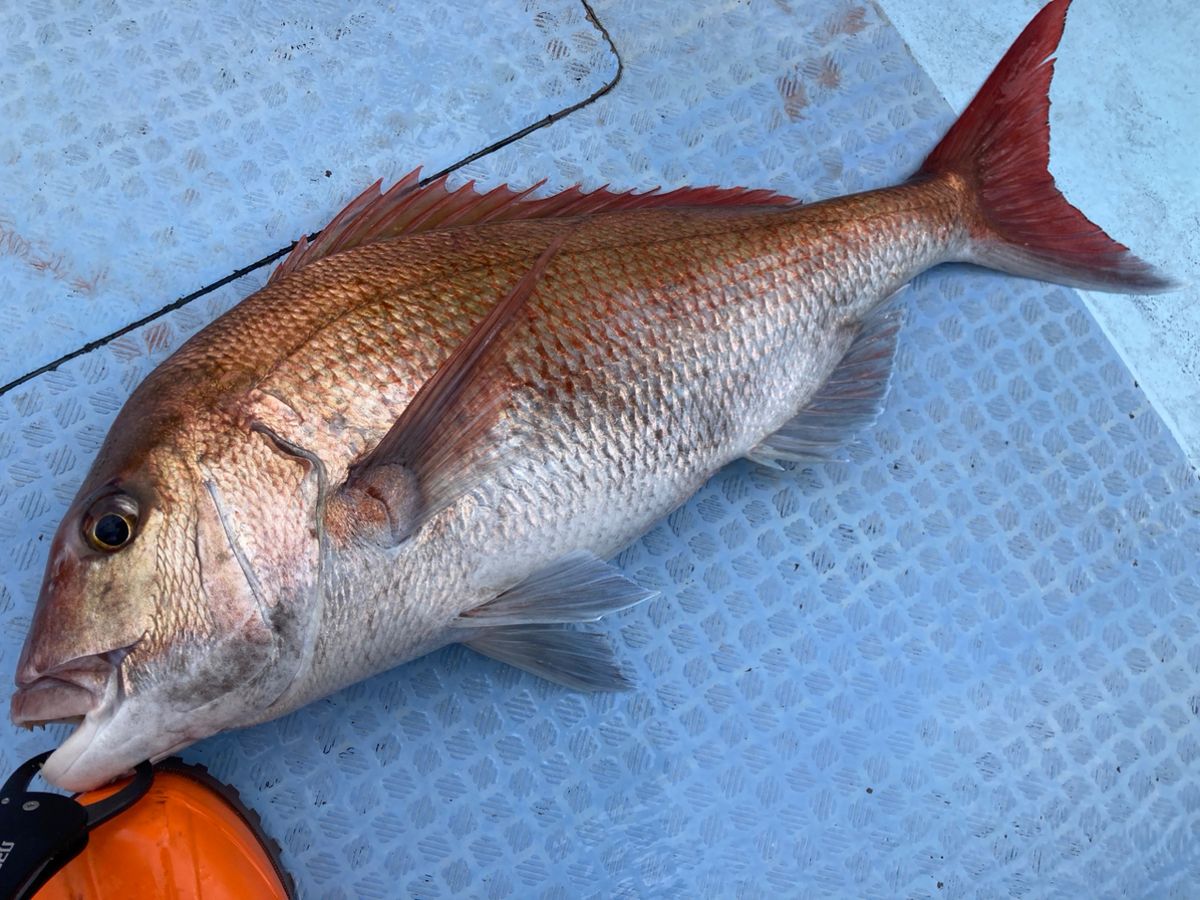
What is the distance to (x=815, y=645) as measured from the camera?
1.61 metres

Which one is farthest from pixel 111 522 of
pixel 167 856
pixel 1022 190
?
pixel 1022 190

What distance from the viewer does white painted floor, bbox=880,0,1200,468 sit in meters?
1.81

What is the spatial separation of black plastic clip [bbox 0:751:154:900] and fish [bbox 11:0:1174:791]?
7 centimetres

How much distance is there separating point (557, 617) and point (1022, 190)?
1059 mm

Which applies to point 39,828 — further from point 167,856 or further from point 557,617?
point 557,617

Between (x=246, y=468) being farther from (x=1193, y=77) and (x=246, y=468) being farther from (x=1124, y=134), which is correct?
(x=1193, y=77)

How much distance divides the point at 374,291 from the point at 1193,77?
176cm

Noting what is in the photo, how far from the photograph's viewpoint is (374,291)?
1217mm

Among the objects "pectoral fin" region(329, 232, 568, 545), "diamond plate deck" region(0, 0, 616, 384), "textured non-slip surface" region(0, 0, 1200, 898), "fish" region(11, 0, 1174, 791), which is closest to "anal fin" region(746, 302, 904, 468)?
"fish" region(11, 0, 1174, 791)

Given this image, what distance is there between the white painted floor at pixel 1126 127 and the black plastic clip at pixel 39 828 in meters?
1.83

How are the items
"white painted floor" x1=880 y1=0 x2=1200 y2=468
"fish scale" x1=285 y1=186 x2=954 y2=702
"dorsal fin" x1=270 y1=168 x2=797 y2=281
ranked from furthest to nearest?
"white painted floor" x1=880 y1=0 x2=1200 y2=468 < "dorsal fin" x1=270 y1=168 x2=797 y2=281 < "fish scale" x1=285 y1=186 x2=954 y2=702

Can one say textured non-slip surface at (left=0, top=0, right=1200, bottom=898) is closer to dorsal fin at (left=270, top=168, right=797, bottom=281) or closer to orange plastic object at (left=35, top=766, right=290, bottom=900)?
orange plastic object at (left=35, top=766, right=290, bottom=900)

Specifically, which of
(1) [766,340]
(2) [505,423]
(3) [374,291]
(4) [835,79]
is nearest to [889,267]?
(1) [766,340]

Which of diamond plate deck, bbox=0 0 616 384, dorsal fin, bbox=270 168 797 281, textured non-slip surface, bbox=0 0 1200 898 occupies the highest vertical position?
diamond plate deck, bbox=0 0 616 384
